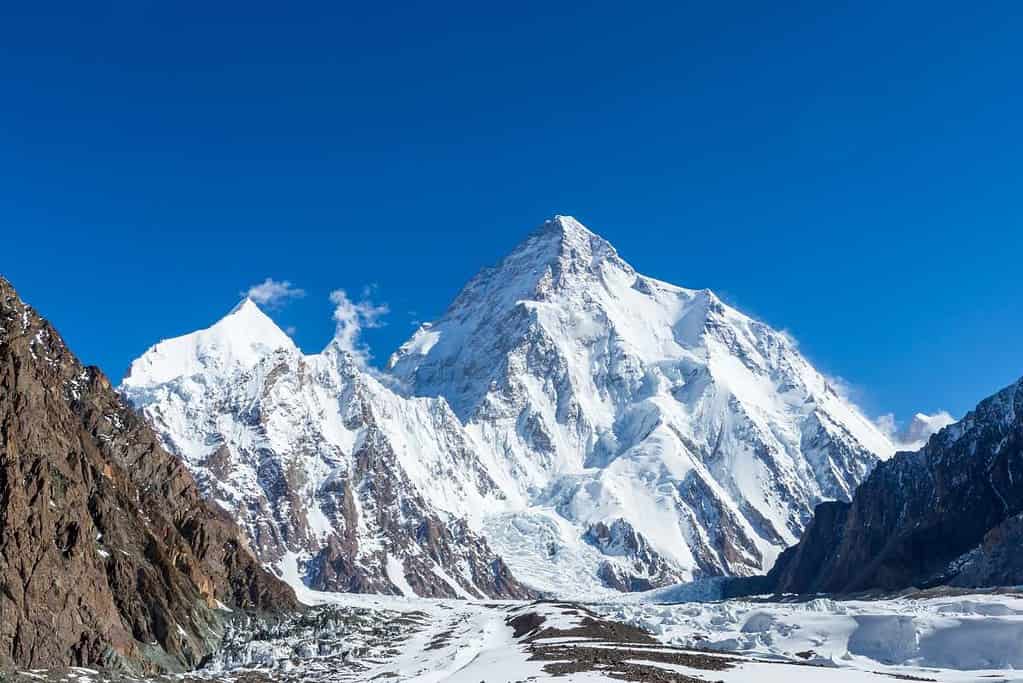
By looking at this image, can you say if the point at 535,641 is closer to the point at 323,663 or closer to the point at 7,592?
the point at 323,663

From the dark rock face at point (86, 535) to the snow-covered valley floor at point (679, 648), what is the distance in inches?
227

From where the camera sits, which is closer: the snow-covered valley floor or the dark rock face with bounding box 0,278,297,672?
the snow-covered valley floor

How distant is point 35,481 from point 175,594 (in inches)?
1175

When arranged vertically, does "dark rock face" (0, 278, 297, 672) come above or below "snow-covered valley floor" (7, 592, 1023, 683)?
above

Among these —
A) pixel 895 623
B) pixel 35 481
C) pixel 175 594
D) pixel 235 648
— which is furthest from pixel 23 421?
pixel 895 623

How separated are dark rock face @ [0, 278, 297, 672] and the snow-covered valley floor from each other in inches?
227

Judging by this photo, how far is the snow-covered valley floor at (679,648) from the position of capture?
265 feet

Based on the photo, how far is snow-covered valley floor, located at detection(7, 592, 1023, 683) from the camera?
80.8 meters

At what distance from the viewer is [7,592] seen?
84062 mm

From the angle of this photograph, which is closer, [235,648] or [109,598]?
[109,598]

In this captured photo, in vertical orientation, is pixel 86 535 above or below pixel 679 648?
above

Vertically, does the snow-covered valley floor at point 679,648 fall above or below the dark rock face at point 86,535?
below

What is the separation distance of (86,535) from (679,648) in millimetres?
60329

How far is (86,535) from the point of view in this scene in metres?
99.1
